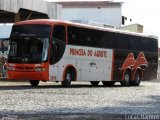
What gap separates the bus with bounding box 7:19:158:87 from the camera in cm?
2583

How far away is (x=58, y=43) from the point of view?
26.3 m

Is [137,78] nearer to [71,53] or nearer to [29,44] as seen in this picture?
[71,53]

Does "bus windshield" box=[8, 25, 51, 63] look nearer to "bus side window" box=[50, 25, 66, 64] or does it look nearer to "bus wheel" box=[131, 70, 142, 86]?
"bus side window" box=[50, 25, 66, 64]

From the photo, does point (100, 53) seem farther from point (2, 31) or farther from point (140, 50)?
point (2, 31)

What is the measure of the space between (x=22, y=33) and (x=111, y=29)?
22.8ft

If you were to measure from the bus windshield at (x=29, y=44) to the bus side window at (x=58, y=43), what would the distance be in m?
0.40

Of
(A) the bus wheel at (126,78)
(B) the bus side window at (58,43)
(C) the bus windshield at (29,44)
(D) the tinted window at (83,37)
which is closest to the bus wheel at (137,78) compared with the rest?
(A) the bus wheel at (126,78)

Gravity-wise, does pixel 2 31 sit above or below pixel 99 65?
above

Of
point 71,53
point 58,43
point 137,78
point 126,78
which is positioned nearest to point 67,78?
point 71,53

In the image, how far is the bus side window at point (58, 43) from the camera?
1024 inches

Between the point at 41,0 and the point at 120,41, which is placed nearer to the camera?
the point at 120,41

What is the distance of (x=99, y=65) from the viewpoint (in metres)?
30.3

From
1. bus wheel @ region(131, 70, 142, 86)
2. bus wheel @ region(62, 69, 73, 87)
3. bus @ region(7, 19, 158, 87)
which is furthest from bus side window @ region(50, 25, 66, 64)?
bus wheel @ region(131, 70, 142, 86)

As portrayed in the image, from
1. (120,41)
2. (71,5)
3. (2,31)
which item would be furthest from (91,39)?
(71,5)
